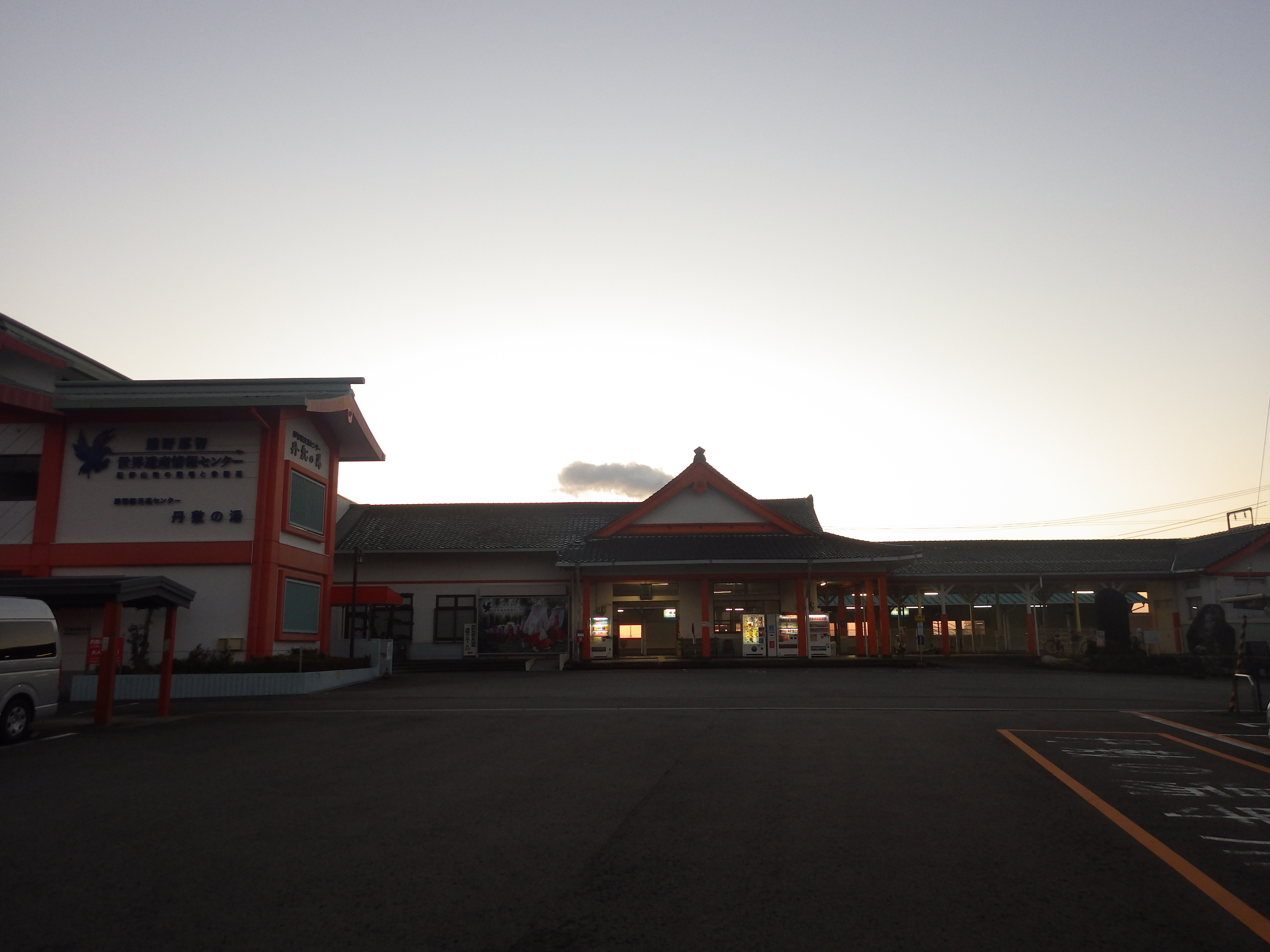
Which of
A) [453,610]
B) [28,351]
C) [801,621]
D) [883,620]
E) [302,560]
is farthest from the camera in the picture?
[453,610]

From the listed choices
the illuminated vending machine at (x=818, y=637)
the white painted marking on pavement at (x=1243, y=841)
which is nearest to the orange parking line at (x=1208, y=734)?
the white painted marking on pavement at (x=1243, y=841)

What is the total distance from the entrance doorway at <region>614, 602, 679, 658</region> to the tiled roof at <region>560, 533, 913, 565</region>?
9.67 feet

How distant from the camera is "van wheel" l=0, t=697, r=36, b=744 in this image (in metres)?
12.3

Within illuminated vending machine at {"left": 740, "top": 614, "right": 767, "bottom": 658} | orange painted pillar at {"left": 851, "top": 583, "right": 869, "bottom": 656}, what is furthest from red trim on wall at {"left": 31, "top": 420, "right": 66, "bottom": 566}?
orange painted pillar at {"left": 851, "top": 583, "right": 869, "bottom": 656}

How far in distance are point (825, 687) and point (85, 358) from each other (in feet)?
76.6

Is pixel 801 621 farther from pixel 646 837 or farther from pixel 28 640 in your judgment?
pixel 646 837

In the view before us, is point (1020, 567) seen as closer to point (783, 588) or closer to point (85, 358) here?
point (783, 588)

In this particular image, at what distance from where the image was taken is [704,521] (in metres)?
34.5

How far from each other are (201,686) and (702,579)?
1604 cm

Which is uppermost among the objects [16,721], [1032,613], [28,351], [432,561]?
[28,351]

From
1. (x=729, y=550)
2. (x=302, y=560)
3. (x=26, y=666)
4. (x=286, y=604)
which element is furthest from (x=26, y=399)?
(x=729, y=550)

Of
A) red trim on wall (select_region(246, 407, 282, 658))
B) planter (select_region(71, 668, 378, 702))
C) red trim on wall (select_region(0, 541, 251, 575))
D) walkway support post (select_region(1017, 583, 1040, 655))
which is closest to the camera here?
planter (select_region(71, 668, 378, 702))

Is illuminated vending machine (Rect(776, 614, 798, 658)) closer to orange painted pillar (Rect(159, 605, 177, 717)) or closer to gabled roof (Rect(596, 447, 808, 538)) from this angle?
gabled roof (Rect(596, 447, 808, 538))

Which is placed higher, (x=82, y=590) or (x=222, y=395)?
(x=222, y=395)
